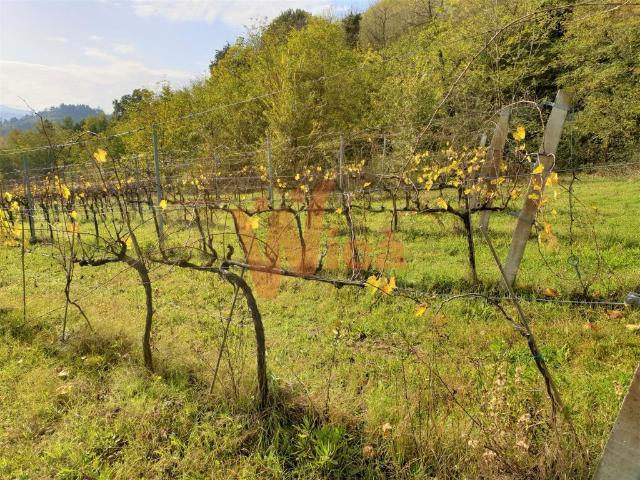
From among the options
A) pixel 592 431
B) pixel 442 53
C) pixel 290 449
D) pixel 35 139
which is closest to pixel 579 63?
pixel 442 53

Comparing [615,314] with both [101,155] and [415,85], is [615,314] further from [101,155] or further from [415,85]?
[415,85]

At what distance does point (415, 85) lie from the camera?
530 inches

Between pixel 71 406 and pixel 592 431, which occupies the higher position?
pixel 592 431

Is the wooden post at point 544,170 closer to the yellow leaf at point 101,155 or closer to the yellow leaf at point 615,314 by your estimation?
the yellow leaf at point 615,314

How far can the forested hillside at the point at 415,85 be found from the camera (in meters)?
10.2

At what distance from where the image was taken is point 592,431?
2.02 meters

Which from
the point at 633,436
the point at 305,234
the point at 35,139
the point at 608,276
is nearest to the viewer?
the point at 633,436

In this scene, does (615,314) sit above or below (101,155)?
below

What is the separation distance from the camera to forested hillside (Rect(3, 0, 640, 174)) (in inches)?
401

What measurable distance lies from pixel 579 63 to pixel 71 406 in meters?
16.2

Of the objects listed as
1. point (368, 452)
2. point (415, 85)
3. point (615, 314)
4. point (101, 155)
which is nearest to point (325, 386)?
point (368, 452)

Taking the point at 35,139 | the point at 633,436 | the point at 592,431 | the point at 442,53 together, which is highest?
the point at 442,53

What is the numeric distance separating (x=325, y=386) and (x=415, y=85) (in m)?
12.9

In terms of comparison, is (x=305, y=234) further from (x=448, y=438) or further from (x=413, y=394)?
(x=448, y=438)
